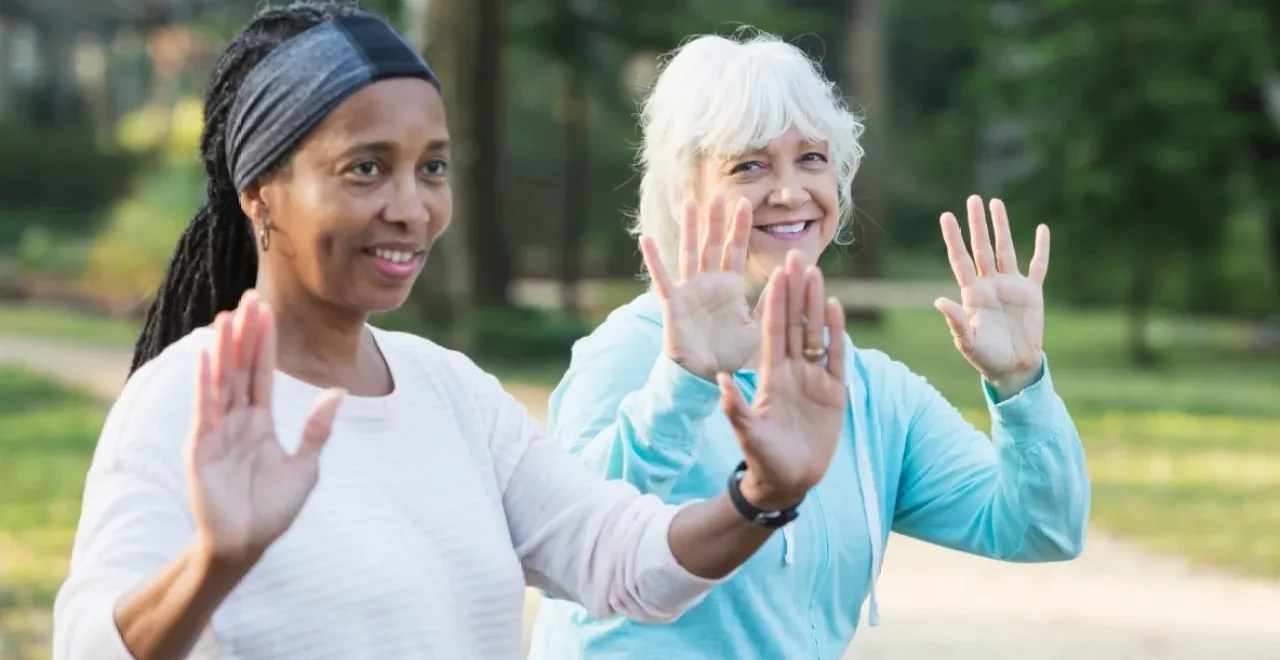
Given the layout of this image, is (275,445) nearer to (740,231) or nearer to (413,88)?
(413,88)

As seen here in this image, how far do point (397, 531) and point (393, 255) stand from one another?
33cm

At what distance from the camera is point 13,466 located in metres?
12.1

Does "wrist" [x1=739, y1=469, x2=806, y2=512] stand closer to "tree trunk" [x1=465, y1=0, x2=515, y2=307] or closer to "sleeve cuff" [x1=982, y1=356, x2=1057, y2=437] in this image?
"sleeve cuff" [x1=982, y1=356, x2=1057, y2=437]

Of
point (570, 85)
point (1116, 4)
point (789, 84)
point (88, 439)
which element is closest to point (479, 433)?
point (789, 84)

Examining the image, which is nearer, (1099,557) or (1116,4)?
(1099,557)

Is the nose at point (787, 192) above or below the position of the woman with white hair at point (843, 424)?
above

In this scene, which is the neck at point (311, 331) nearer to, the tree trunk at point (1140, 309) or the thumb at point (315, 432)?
the thumb at point (315, 432)

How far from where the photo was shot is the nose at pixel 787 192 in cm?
340

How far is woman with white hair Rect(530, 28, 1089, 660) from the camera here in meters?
3.19

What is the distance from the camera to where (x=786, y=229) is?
3418mm

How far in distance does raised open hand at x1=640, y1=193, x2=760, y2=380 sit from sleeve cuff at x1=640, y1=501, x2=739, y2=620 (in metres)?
0.30

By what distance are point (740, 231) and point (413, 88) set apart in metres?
0.50

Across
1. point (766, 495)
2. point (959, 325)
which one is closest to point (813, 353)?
point (766, 495)

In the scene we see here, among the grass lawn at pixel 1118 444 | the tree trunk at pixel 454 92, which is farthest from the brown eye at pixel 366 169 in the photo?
the tree trunk at pixel 454 92
